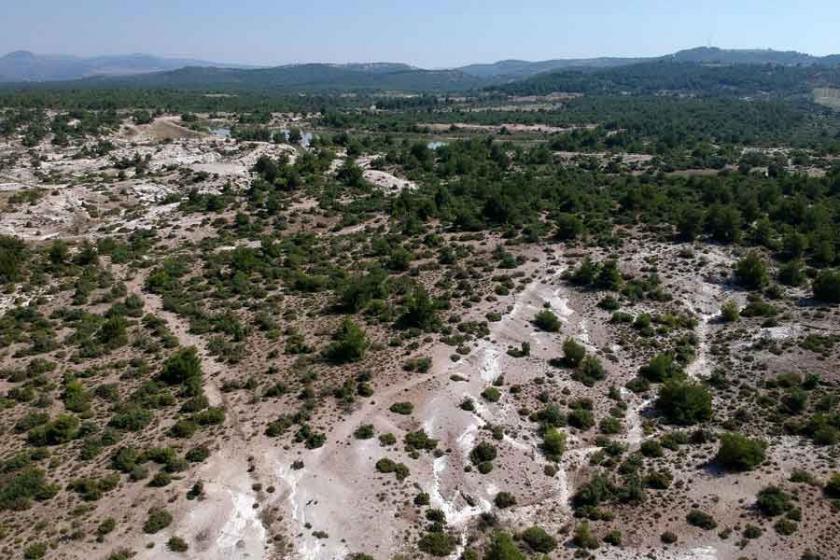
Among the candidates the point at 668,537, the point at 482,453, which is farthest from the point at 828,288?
the point at 482,453

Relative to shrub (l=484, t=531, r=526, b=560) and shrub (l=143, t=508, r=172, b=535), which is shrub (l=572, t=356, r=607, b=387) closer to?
shrub (l=484, t=531, r=526, b=560)

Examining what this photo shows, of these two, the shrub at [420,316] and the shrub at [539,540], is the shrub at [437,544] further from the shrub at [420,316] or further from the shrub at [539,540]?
the shrub at [420,316]

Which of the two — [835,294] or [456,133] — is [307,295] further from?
[456,133]

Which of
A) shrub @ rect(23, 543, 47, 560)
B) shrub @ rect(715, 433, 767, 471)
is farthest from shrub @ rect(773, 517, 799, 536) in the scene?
shrub @ rect(23, 543, 47, 560)

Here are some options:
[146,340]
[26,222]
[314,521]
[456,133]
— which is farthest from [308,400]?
[456,133]

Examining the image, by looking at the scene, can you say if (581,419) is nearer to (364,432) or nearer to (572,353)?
(572,353)

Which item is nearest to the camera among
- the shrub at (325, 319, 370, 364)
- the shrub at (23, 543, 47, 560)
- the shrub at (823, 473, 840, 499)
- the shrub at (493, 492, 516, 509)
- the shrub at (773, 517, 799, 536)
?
the shrub at (23, 543, 47, 560)
